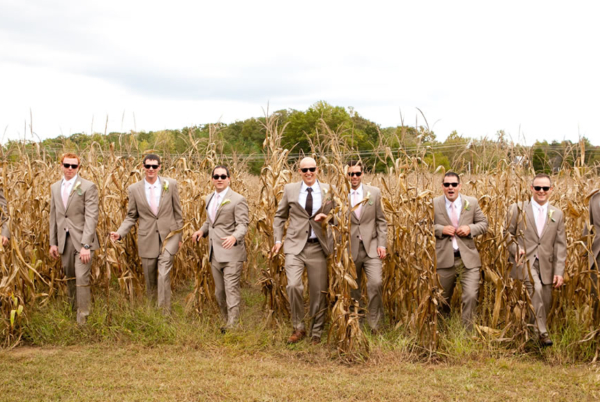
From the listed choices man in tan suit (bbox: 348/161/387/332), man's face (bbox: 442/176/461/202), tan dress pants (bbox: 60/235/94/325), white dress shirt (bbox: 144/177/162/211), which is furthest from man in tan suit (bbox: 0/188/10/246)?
man's face (bbox: 442/176/461/202)

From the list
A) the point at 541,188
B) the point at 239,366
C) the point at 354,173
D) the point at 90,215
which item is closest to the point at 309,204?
the point at 354,173

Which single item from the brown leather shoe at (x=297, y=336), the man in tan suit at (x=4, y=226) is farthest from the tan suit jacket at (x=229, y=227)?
the man in tan suit at (x=4, y=226)

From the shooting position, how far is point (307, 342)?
17.2 ft

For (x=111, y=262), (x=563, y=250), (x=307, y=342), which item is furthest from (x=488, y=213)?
(x=111, y=262)

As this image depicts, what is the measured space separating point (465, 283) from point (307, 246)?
1707mm

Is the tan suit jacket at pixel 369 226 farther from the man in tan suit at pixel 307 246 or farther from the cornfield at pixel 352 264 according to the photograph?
the man in tan suit at pixel 307 246

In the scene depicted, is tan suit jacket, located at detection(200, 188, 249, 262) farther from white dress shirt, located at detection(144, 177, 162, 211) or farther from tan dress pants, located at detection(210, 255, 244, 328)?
white dress shirt, located at detection(144, 177, 162, 211)

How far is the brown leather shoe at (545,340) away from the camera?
4.78 metres

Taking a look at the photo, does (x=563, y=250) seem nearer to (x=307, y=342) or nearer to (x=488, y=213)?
(x=488, y=213)

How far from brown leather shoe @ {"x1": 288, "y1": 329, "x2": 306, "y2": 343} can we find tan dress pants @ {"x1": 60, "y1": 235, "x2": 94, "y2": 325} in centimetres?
237

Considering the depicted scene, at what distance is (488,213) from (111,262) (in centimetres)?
453

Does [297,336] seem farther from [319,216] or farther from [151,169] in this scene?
[151,169]

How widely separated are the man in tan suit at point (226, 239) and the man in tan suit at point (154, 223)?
48 centimetres

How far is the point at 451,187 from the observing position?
5.33 meters
